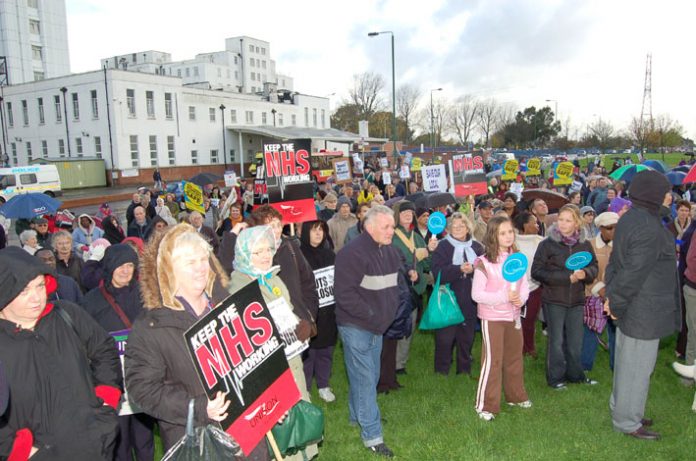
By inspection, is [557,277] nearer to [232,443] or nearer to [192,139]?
[232,443]

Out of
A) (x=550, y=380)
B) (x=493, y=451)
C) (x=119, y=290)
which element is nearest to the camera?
(x=119, y=290)

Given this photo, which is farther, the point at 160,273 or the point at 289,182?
the point at 289,182

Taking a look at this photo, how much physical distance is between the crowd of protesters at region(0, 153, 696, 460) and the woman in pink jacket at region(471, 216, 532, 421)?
1 centimetres

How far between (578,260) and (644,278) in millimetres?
1115

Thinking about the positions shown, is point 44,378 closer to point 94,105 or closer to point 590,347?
point 590,347

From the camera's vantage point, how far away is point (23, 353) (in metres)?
2.95

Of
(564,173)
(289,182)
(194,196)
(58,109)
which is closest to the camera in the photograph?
(289,182)

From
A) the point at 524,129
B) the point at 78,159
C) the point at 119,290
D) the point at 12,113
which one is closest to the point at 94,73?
the point at 78,159

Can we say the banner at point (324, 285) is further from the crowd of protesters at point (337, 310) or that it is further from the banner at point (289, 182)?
the banner at point (289, 182)

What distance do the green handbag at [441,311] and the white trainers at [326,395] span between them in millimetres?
1304

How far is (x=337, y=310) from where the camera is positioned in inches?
191

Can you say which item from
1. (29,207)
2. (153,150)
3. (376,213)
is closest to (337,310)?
(376,213)

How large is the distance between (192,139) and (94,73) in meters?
10.2

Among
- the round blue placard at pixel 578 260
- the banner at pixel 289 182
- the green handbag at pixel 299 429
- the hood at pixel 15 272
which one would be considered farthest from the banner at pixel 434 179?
the hood at pixel 15 272
